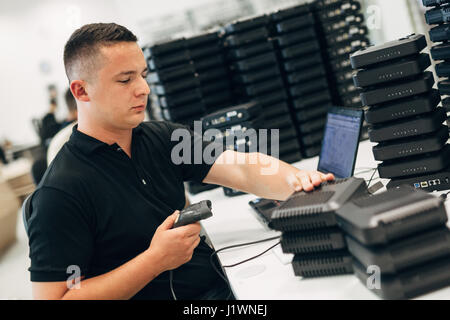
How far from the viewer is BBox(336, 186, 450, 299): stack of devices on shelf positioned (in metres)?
0.99

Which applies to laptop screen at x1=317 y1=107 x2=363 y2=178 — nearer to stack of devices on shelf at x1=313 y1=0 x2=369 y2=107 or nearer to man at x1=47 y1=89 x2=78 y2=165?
stack of devices on shelf at x1=313 y1=0 x2=369 y2=107

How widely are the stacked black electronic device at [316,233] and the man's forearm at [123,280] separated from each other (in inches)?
16.9

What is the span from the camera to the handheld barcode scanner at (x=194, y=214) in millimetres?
1414

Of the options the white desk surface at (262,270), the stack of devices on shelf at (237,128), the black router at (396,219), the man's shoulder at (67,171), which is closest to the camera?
the black router at (396,219)

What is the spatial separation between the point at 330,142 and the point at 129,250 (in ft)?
3.18

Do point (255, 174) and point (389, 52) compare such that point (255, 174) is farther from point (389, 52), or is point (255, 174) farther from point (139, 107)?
point (389, 52)

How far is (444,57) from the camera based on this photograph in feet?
5.30

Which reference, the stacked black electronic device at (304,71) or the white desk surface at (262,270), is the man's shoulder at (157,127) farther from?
the stacked black electronic device at (304,71)

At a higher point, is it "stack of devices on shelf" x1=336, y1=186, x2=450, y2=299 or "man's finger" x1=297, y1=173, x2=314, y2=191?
"man's finger" x1=297, y1=173, x2=314, y2=191

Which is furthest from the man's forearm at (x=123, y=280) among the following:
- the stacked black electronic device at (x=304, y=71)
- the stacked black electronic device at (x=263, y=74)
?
the stacked black electronic device at (x=304, y=71)

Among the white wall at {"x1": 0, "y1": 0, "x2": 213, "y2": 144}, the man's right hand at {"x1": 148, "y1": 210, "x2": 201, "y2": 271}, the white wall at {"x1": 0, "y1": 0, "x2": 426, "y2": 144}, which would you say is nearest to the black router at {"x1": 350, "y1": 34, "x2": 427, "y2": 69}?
the man's right hand at {"x1": 148, "y1": 210, "x2": 201, "y2": 271}

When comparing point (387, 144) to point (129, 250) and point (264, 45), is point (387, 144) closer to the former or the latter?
point (129, 250)

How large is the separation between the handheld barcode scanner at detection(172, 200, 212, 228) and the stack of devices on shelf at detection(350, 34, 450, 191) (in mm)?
658

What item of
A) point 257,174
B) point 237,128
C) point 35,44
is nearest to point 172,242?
point 257,174
